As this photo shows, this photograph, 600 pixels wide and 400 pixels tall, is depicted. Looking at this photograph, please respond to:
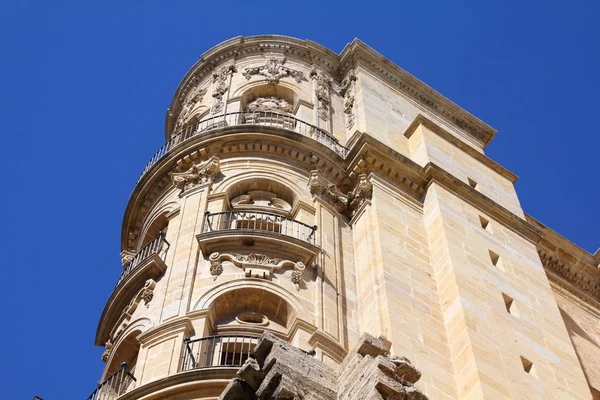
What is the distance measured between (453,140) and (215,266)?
10878 mm

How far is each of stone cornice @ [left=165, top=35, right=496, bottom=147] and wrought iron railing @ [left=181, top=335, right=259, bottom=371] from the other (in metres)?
15.3

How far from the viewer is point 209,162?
86.9 ft

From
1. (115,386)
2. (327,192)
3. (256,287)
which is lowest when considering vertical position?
(115,386)

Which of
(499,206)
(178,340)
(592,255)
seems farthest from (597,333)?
(178,340)

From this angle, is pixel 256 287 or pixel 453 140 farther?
pixel 453 140

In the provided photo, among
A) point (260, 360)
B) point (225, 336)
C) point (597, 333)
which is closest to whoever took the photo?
point (260, 360)

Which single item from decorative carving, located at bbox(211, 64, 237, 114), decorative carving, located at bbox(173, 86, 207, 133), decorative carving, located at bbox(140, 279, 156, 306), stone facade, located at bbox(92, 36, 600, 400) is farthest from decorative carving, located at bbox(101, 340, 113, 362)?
decorative carving, located at bbox(173, 86, 207, 133)

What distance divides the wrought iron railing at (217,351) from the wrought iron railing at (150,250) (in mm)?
4168

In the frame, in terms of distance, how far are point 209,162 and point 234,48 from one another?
9.32 meters

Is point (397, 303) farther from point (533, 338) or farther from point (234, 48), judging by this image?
point (234, 48)

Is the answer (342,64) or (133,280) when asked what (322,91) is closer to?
(342,64)

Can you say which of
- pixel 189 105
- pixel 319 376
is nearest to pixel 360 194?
pixel 189 105

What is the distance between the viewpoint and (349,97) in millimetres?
32531

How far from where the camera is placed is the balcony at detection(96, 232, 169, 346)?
23.3 m
